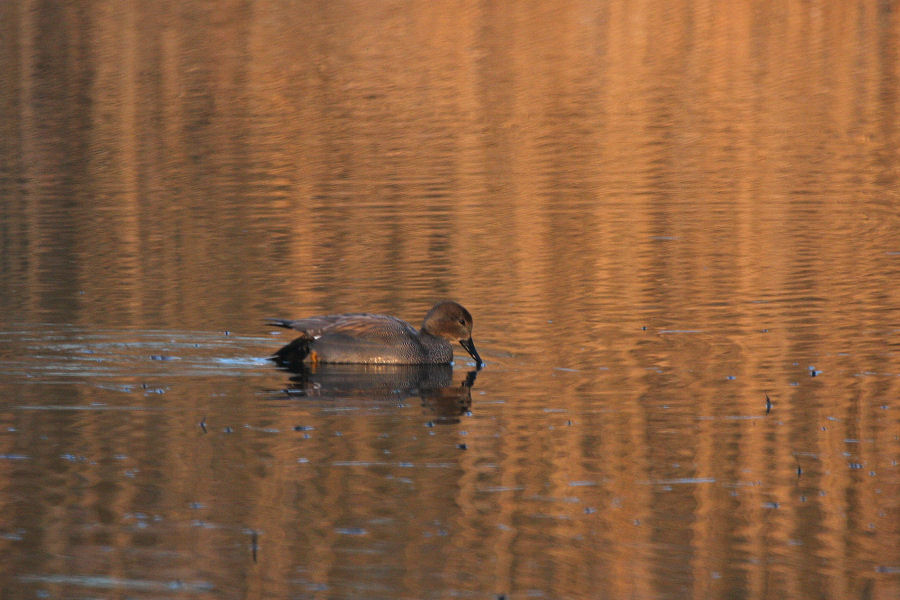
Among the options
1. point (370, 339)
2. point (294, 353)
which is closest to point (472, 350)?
point (370, 339)

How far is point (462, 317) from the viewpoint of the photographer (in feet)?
44.4

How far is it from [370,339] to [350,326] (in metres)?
0.19

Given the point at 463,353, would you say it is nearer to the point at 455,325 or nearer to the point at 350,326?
the point at 455,325

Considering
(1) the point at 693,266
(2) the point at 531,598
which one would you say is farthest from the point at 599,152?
(2) the point at 531,598

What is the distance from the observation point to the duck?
1340 cm

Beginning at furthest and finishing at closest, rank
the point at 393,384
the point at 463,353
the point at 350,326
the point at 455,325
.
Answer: the point at 463,353 → the point at 455,325 → the point at 350,326 → the point at 393,384

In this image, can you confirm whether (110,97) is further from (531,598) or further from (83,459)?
(531,598)

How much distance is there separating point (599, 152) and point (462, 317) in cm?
1511

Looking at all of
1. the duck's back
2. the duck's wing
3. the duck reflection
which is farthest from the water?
the duck's wing

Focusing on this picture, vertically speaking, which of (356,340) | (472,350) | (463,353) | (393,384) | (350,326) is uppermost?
(350,326)

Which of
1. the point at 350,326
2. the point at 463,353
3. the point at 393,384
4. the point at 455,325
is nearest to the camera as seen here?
the point at 393,384

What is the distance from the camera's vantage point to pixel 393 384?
1297cm

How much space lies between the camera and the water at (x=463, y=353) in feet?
28.0

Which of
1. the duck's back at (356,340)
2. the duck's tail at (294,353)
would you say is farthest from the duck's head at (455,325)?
the duck's tail at (294,353)
